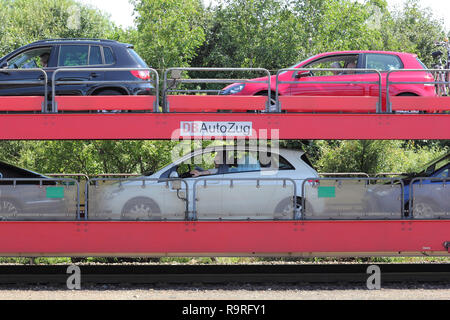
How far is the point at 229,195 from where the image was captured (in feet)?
34.2

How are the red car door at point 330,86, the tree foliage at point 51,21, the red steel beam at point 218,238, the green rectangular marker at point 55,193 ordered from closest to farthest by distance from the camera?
the red steel beam at point 218,238, the green rectangular marker at point 55,193, the red car door at point 330,86, the tree foliage at point 51,21

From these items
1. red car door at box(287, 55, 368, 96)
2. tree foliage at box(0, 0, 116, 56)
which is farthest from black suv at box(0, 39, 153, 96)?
tree foliage at box(0, 0, 116, 56)

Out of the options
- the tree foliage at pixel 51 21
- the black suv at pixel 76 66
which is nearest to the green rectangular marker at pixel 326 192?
the black suv at pixel 76 66

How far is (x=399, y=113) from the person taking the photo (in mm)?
10820

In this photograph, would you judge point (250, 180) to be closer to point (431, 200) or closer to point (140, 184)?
point (140, 184)

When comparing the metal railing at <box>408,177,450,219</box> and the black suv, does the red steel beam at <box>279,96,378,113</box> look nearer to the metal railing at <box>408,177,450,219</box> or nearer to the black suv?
the metal railing at <box>408,177,450,219</box>

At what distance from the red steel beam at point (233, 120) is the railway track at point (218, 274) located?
233cm

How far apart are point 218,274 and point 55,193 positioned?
3068 millimetres

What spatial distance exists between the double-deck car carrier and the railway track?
1.97 feet

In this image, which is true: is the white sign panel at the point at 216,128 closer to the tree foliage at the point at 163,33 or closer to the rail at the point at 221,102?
the rail at the point at 221,102

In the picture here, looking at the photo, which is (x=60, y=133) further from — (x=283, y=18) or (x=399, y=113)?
(x=283, y=18)

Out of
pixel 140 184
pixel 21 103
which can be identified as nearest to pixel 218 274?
pixel 140 184

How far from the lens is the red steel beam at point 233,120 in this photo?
10.5m

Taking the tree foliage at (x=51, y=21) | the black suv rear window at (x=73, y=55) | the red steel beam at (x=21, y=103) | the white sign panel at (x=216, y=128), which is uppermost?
the tree foliage at (x=51, y=21)
